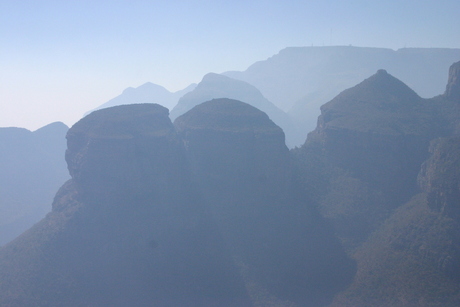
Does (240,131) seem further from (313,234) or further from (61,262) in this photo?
(61,262)

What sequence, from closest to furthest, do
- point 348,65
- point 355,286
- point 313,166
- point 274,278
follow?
point 355,286
point 274,278
point 313,166
point 348,65

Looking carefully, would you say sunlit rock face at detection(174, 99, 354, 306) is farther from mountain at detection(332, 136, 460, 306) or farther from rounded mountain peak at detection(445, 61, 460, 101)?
rounded mountain peak at detection(445, 61, 460, 101)

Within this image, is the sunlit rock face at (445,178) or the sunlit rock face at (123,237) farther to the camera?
the sunlit rock face at (445,178)

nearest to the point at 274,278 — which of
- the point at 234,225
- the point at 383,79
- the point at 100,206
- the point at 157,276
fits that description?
the point at 234,225

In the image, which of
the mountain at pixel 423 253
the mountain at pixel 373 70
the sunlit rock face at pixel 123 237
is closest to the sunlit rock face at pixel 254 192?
the sunlit rock face at pixel 123 237

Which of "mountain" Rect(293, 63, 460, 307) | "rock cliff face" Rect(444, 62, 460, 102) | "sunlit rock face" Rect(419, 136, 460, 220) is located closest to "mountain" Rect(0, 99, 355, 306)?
"mountain" Rect(293, 63, 460, 307)

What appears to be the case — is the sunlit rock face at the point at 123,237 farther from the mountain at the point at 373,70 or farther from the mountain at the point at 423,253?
the mountain at the point at 373,70

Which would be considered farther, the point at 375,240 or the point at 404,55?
the point at 404,55
